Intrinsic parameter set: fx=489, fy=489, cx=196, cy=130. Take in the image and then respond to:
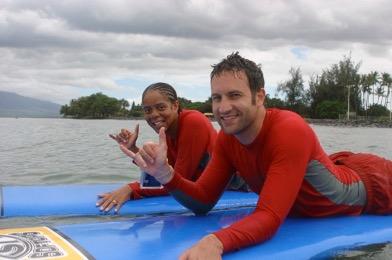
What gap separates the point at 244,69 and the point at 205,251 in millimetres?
1100

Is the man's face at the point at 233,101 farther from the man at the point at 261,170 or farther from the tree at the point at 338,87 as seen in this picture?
the tree at the point at 338,87

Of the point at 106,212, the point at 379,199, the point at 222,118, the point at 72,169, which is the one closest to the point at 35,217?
the point at 106,212

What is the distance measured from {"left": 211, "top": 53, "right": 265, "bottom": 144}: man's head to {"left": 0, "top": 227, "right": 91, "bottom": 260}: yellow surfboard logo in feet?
3.74

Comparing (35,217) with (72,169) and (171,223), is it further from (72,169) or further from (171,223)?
(72,169)

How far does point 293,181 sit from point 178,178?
0.81 metres

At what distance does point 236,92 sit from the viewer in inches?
114

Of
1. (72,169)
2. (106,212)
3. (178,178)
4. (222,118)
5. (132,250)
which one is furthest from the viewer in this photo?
(72,169)

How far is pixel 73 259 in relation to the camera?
8.23ft

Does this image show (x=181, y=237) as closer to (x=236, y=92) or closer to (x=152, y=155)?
(x=152, y=155)

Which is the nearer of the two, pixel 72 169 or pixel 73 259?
pixel 73 259

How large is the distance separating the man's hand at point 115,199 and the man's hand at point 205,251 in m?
2.07

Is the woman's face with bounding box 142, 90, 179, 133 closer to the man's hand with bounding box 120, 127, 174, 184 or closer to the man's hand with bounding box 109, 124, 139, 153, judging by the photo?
the man's hand with bounding box 109, 124, 139, 153

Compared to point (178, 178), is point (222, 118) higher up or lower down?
higher up

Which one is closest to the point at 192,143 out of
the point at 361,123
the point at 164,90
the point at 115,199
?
the point at 164,90
